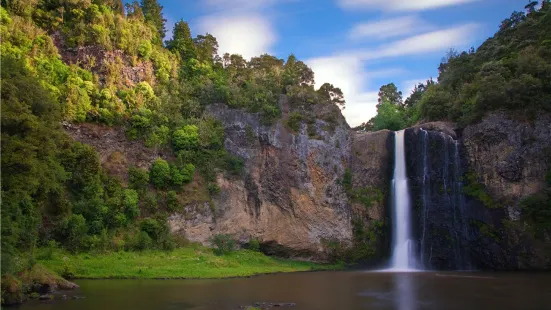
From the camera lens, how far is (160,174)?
38.9m

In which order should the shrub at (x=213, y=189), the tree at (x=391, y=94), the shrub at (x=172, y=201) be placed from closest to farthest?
the shrub at (x=172, y=201), the shrub at (x=213, y=189), the tree at (x=391, y=94)

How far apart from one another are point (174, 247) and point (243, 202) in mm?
8210

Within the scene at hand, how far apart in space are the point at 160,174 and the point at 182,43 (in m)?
22.1

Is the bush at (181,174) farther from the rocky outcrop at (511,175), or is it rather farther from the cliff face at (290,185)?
the rocky outcrop at (511,175)

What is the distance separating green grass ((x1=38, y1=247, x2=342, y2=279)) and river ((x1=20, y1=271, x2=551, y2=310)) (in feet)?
6.68

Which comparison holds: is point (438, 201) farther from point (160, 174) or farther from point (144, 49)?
point (144, 49)

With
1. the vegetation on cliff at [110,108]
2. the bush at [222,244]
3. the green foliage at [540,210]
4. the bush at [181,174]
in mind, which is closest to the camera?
the vegetation on cliff at [110,108]

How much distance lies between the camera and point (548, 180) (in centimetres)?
3706

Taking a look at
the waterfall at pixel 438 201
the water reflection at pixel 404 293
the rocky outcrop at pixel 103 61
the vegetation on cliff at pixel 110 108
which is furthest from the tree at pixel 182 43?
the water reflection at pixel 404 293

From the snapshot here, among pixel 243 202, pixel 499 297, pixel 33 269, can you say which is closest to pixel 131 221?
pixel 243 202

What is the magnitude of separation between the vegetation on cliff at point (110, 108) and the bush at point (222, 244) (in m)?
3.44

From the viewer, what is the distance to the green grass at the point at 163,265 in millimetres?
28188

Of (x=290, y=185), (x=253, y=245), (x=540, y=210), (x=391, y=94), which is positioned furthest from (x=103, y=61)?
(x=391, y=94)

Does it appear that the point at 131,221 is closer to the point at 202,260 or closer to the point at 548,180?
the point at 202,260
